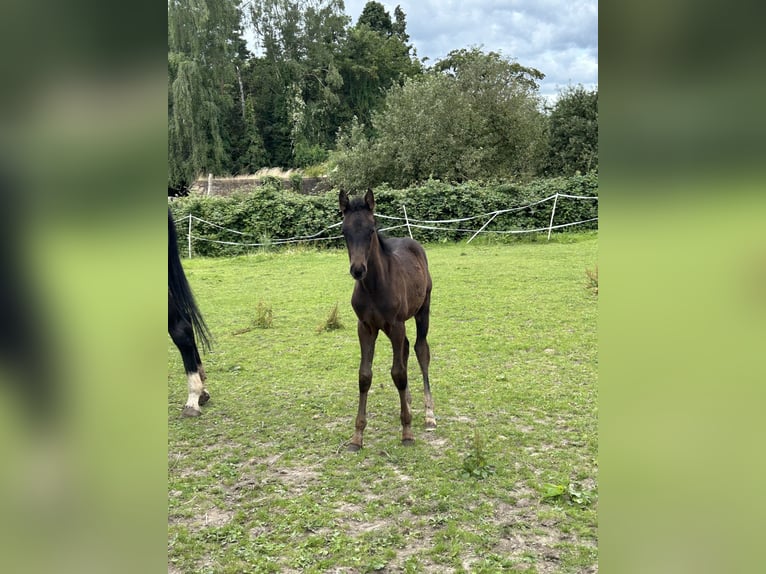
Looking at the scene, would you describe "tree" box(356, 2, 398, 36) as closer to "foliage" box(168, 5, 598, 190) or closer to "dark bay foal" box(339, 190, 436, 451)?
"foliage" box(168, 5, 598, 190)

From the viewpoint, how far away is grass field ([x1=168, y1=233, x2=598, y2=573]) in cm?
293

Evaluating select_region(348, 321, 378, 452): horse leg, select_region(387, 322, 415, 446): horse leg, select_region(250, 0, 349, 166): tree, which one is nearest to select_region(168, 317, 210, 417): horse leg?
select_region(348, 321, 378, 452): horse leg

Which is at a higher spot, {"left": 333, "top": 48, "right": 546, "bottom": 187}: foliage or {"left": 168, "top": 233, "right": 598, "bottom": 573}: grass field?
{"left": 333, "top": 48, "right": 546, "bottom": 187}: foliage

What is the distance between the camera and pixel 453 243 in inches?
655

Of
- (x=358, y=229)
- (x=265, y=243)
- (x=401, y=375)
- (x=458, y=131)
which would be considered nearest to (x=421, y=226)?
(x=265, y=243)

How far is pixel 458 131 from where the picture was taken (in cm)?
2386

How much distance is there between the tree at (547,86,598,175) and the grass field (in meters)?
20.5

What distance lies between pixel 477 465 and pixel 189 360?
2.95 meters

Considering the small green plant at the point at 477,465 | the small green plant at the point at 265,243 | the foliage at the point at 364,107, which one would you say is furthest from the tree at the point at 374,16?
the small green plant at the point at 477,465

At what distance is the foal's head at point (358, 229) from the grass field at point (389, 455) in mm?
1571

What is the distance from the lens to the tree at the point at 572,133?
2617 cm
